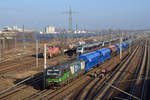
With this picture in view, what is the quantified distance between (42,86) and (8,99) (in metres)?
5.06

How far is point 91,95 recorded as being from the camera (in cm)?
1867

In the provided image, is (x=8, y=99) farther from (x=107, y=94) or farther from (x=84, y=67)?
(x=84, y=67)

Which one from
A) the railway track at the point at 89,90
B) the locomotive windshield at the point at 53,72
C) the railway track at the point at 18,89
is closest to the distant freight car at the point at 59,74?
the locomotive windshield at the point at 53,72

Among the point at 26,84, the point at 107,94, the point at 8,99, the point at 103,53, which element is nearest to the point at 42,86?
the point at 26,84

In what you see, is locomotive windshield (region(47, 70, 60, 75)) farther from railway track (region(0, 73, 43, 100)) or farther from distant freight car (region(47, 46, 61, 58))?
distant freight car (region(47, 46, 61, 58))

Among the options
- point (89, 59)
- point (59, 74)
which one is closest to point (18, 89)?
point (59, 74)

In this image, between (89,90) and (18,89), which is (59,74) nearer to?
(89,90)

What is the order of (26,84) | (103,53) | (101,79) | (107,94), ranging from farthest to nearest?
(103,53) < (101,79) < (26,84) < (107,94)

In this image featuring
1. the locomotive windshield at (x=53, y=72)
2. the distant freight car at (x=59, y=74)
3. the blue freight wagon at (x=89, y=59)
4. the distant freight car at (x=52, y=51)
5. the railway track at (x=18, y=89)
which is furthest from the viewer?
the distant freight car at (x=52, y=51)

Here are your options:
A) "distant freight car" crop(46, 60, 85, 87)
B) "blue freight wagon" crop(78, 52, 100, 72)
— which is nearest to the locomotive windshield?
"distant freight car" crop(46, 60, 85, 87)

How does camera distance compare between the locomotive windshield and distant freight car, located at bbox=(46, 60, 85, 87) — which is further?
the locomotive windshield

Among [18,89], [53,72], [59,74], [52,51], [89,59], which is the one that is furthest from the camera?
[52,51]

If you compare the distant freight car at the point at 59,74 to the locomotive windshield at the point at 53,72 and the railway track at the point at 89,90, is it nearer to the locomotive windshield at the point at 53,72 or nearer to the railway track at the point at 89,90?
the locomotive windshield at the point at 53,72

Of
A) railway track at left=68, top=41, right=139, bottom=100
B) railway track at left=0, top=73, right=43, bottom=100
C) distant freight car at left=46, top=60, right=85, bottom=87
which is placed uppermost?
distant freight car at left=46, top=60, right=85, bottom=87
